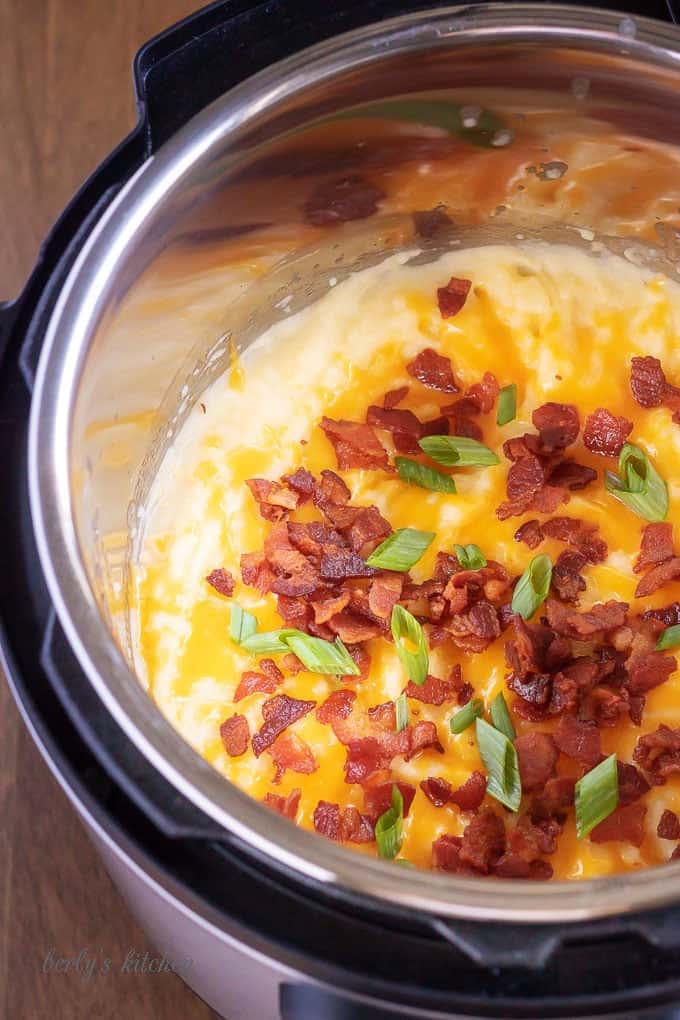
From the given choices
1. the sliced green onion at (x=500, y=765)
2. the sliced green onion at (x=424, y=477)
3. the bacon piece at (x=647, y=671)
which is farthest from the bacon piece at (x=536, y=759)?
the sliced green onion at (x=424, y=477)

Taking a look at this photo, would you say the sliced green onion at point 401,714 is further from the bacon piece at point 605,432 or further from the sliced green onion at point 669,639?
the bacon piece at point 605,432

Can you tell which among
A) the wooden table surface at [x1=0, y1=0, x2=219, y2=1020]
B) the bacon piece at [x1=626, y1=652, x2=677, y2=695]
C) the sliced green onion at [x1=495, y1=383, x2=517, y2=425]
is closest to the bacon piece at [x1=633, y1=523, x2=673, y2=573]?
the bacon piece at [x1=626, y1=652, x2=677, y2=695]

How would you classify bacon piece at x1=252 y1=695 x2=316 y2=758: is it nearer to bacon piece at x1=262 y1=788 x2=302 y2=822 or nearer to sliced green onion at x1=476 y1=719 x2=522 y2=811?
bacon piece at x1=262 y1=788 x2=302 y2=822

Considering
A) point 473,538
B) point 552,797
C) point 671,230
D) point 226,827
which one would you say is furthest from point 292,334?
point 226,827

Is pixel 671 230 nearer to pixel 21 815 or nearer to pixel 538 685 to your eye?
pixel 538 685

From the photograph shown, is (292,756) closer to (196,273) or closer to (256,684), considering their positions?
(256,684)

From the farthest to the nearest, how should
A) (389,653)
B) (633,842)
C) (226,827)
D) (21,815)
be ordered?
(21,815) < (389,653) < (633,842) < (226,827)

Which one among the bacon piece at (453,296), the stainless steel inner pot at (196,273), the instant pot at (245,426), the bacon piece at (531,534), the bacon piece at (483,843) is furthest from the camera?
the bacon piece at (453,296)
